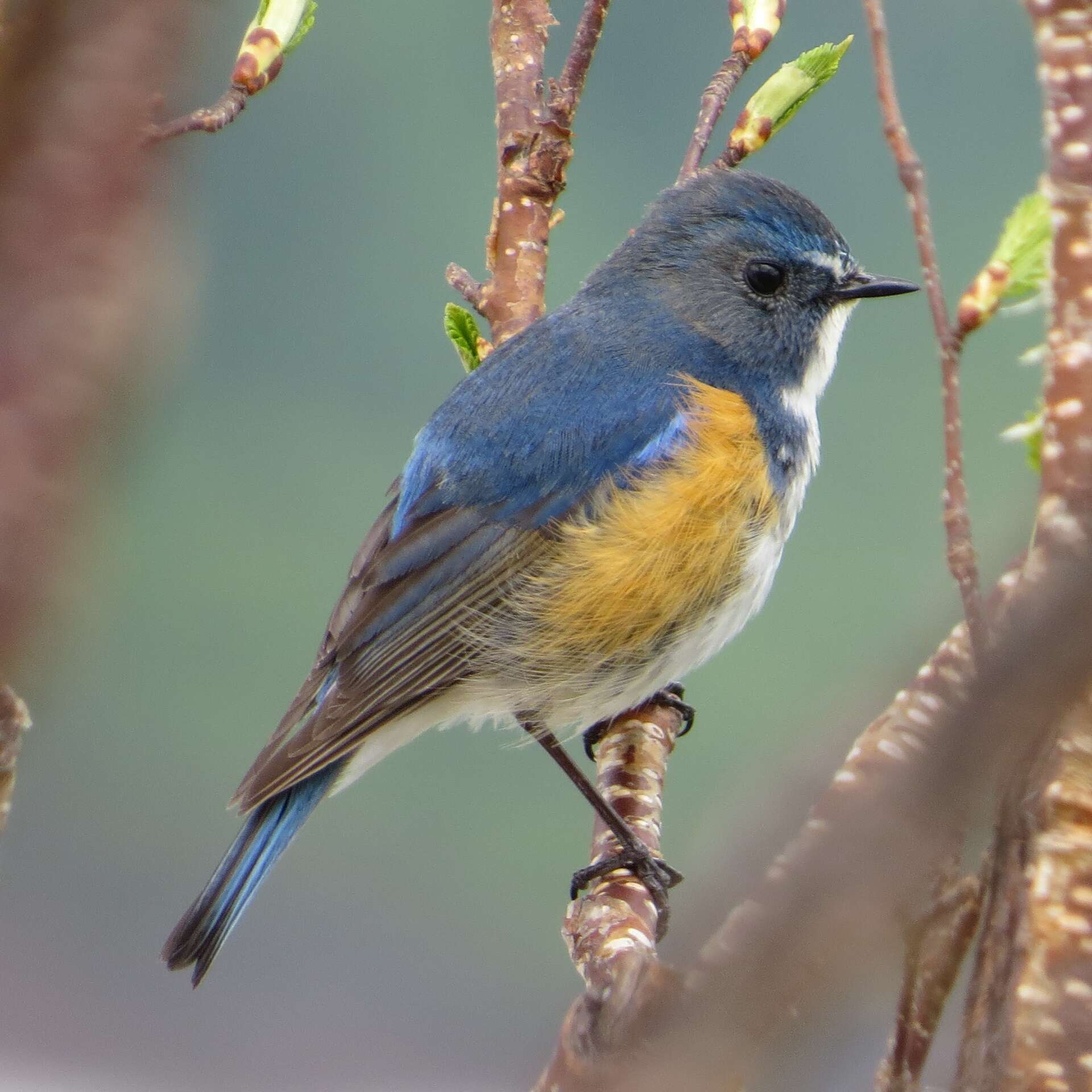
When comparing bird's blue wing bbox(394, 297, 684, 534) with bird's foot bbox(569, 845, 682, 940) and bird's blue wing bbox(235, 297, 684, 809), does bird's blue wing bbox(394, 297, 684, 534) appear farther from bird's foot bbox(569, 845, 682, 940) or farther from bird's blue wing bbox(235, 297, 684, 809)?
bird's foot bbox(569, 845, 682, 940)

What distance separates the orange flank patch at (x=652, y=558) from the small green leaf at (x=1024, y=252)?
0.78m

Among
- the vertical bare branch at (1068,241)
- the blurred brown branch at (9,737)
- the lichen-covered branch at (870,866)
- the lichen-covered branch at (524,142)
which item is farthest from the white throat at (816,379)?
the lichen-covered branch at (870,866)

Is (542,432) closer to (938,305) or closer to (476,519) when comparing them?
(476,519)

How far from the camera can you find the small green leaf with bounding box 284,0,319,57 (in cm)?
150

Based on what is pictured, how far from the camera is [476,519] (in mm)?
1999

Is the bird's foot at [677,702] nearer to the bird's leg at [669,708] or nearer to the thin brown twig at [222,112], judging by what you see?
the bird's leg at [669,708]

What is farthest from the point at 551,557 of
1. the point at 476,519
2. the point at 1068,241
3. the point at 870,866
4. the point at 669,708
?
the point at 870,866

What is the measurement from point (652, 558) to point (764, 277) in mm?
550

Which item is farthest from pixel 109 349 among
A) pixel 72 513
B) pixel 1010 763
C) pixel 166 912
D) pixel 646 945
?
pixel 166 912

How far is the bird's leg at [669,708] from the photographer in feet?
7.05

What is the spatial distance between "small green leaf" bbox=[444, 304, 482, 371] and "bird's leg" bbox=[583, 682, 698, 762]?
580mm

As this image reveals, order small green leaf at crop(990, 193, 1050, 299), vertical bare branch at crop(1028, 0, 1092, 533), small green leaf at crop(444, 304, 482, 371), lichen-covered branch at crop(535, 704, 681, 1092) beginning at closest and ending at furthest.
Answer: lichen-covered branch at crop(535, 704, 681, 1092) < vertical bare branch at crop(1028, 0, 1092, 533) < small green leaf at crop(990, 193, 1050, 299) < small green leaf at crop(444, 304, 482, 371)

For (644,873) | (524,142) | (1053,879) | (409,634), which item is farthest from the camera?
(524,142)

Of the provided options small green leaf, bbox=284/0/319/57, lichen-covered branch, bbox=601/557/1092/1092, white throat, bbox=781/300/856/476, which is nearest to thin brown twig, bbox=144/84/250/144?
small green leaf, bbox=284/0/319/57
